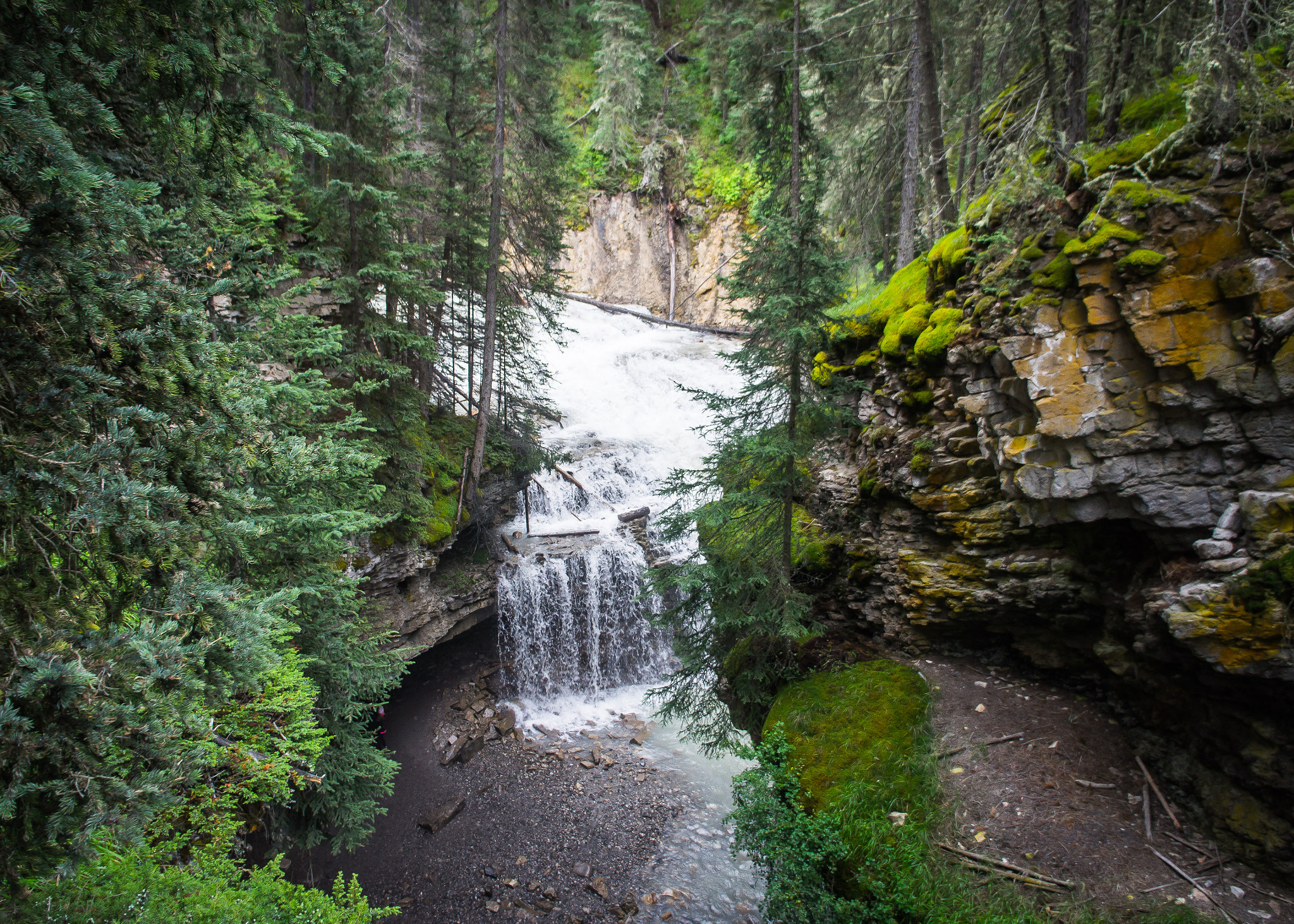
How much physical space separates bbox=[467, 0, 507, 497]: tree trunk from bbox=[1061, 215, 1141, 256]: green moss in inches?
391

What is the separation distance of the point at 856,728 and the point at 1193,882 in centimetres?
298

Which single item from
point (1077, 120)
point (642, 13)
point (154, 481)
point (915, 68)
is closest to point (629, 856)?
point (154, 481)

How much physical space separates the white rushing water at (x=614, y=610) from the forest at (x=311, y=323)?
1.71m

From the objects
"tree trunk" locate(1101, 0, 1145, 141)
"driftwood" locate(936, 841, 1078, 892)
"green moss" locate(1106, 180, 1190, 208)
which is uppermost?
"tree trunk" locate(1101, 0, 1145, 141)

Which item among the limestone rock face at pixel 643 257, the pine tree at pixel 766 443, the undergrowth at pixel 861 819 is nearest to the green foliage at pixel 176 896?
the undergrowth at pixel 861 819

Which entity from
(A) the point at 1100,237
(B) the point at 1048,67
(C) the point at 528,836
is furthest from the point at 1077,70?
(C) the point at 528,836

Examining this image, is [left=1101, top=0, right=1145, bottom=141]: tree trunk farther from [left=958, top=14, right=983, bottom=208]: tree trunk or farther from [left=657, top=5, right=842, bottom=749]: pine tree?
[left=657, top=5, right=842, bottom=749]: pine tree

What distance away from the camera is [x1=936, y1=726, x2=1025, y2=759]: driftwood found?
20.4ft

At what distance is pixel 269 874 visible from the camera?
5023mm

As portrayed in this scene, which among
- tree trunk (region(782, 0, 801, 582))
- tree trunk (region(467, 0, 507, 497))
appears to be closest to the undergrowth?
tree trunk (region(782, 0, 801, 582))

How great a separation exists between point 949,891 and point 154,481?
705 cm

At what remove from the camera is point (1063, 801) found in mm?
5520

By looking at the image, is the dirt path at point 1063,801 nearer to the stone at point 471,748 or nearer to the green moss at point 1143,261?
the green moss at point 1143,261

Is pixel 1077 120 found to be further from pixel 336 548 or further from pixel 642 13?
pixel 642 13
